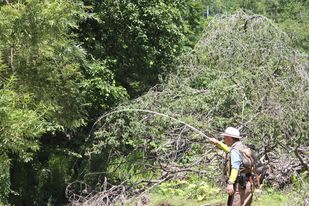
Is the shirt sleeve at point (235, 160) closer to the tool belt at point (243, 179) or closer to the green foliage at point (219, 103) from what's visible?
the tool belt at point (243, 179)

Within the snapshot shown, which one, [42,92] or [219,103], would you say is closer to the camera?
[42,92]

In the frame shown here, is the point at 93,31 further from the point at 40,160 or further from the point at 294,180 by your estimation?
the point at 294,180

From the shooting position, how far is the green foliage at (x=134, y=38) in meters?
12.1

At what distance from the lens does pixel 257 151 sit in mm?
9562

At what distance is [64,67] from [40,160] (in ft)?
9.68

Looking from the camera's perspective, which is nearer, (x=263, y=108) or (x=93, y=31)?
(x=263, y=108)

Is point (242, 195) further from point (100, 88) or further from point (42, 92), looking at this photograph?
point (100, 88)

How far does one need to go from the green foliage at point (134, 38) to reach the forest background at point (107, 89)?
0.03 m

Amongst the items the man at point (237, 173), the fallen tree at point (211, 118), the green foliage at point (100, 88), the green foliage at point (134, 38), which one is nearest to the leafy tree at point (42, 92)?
the green foliage at point (100, 88)

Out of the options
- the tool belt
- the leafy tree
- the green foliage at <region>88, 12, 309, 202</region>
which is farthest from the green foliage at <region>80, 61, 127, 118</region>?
the tool belt

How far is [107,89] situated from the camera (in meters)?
11.2

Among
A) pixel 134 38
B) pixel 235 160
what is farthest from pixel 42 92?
pixel 235 160

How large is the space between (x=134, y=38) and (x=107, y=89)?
174 centimetres

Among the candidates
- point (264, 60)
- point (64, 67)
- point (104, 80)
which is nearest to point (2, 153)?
point (64, 67)
